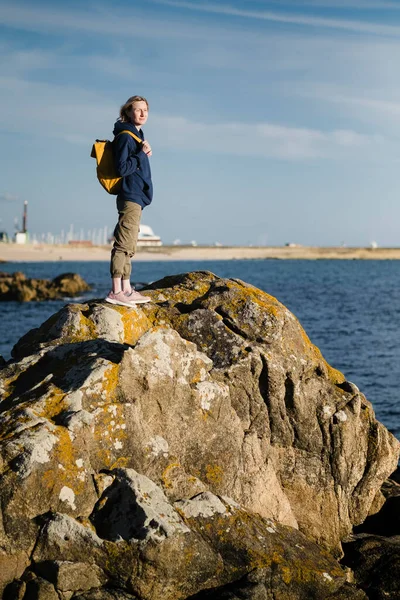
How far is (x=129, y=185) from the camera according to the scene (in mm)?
11234

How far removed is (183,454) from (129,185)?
4248 mm

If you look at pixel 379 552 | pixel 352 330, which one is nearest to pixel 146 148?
pixel 379 552

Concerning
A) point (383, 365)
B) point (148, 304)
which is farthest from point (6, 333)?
point (148, 304)

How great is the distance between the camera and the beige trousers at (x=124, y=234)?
11320mm

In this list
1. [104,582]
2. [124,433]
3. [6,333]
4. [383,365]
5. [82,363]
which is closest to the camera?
[104,582]

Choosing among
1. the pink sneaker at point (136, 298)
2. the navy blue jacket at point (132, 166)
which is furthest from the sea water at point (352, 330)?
the navy blue jacket at point (132, 166)

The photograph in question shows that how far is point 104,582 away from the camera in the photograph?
309 inches

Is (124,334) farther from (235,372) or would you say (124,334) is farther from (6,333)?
(6,333)

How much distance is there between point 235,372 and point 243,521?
7.25 feet

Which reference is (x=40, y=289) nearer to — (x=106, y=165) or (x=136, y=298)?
(x=106, y=165)

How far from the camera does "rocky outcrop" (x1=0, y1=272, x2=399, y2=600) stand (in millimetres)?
7848

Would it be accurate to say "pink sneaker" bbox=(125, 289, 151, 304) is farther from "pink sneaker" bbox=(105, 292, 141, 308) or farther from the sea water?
the sea water

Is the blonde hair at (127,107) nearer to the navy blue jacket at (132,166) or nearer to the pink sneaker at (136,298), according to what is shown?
the navy blue jacket at (132,166)

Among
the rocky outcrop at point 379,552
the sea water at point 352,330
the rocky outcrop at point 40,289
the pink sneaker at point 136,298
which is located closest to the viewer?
the rocky outcrop at point 379,552
